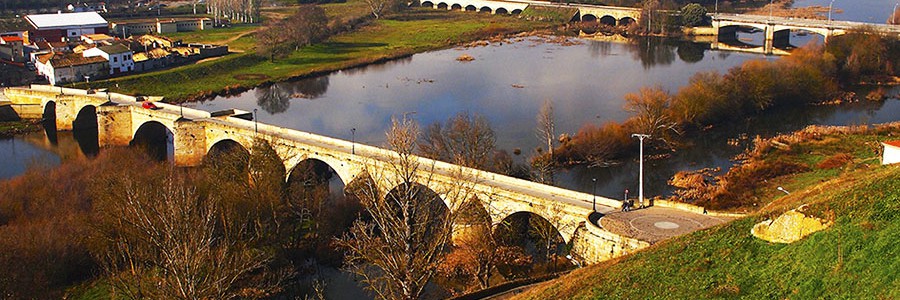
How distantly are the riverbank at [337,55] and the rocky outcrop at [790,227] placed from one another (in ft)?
133

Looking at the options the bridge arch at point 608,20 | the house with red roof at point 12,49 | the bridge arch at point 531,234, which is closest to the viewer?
the bridge arch at point 531,234

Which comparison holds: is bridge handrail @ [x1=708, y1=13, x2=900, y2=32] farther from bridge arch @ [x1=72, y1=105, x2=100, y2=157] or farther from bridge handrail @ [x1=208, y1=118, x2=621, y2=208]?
bridge arch @ [x1=72, y1=105, x2=100, y2=157]

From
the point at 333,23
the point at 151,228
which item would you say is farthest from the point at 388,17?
the point at 151,228

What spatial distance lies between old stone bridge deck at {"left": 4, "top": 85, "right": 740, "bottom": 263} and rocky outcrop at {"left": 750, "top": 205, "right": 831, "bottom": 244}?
5.06 meters

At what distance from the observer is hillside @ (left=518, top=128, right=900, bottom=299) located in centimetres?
1353

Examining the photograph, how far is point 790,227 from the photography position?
612 inches

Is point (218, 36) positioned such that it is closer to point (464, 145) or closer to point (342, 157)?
point (464, 145)

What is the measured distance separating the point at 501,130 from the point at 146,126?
16531 mm

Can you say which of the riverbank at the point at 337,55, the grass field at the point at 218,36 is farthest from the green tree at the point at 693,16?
the grass field at the point at 218,36

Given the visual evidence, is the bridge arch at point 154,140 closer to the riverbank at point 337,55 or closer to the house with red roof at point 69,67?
the riverbank at point 337,55

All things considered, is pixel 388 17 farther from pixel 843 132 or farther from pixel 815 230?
pixel 815 230

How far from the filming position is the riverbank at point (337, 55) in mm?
53688

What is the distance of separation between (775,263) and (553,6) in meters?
78.2

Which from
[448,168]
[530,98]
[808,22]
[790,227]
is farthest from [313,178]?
[808,22]
